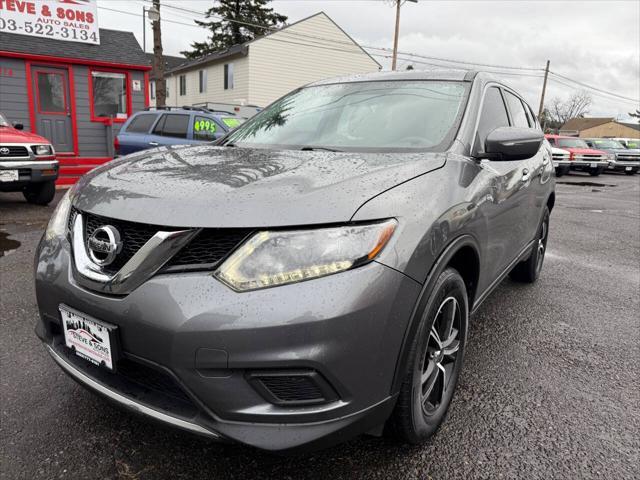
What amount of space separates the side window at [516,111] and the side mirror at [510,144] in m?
1.12

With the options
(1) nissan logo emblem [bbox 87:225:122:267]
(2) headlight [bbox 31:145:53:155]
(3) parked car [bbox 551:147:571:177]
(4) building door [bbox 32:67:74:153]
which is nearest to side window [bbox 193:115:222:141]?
(2) headlight [bbox 31:145:53:155]

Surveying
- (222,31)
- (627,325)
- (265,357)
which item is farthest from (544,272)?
(222,31)

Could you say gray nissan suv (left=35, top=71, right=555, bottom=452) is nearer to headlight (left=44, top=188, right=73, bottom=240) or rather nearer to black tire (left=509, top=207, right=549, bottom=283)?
headlight (left=44, top=188, right=73, bottom=240)

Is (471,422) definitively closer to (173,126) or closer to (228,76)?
(173,126)

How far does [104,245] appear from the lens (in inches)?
67.4

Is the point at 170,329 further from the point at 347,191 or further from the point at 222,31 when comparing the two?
the point at 222,31

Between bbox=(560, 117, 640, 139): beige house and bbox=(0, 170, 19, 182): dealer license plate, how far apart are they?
87.6 m

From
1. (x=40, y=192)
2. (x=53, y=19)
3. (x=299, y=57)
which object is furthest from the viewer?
(x=299, y=57)

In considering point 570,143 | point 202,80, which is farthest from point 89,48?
point 202,80

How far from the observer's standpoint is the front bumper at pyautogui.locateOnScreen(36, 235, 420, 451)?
4.83ft

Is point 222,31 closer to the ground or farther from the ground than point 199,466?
farther from the ground

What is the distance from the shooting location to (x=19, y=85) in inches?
512

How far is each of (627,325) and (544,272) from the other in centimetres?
138

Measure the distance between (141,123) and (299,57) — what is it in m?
19.3
